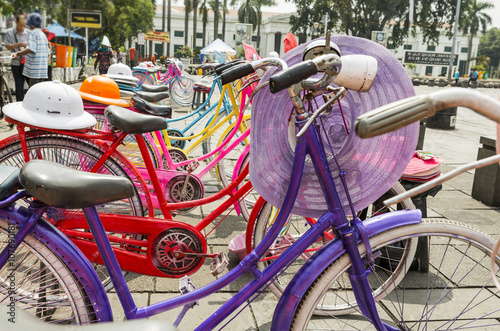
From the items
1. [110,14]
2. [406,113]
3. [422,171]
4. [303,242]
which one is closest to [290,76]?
[406,113]

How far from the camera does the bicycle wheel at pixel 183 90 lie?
10833mm

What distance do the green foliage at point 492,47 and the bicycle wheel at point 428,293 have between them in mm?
103894

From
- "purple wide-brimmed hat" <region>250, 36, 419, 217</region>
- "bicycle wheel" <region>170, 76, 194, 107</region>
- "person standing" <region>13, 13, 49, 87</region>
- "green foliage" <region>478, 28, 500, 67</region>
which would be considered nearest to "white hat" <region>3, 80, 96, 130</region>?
"purple wide-brimmed hat" <region>250, 36, 419, 217</region>

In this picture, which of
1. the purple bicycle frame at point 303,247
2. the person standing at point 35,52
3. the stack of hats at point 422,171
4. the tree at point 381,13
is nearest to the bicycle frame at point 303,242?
the purple bicycle frame at point 303,247

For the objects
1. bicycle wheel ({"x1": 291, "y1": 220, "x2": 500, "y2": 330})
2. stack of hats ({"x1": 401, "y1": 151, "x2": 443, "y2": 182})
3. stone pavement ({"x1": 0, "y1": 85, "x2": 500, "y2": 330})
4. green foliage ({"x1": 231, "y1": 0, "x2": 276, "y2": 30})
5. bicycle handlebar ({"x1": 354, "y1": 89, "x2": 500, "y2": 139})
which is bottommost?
stone pavement ({"x1": 0, "y1": 85, "x2": 500, "y2": 330})

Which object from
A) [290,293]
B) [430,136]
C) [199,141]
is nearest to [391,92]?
[290,293]

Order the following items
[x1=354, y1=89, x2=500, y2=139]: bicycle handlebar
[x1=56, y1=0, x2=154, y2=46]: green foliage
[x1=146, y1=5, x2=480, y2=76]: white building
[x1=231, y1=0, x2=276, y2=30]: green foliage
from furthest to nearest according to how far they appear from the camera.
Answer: [x1=146, y1=5, x2=480, y2=76]: white building, [x1=231, y1=0, x2=276, y2=30]: green foliage, [x1=56, y1=0, x2=154, y2=46]: green foliage, [x1=354, y1=89, x2=500, y2=139]: bicycle handlebar

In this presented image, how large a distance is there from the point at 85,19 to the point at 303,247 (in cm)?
2103

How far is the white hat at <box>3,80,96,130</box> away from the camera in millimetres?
2400

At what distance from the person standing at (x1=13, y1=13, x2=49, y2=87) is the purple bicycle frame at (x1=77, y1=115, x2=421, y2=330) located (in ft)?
20.4

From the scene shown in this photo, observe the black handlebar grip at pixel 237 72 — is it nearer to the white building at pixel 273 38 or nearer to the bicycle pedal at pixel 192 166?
the bicycle pedal at pixel 192 166

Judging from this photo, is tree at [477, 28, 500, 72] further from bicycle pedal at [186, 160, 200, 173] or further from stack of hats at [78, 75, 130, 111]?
stack of hats at [78, 75, 130, 111]

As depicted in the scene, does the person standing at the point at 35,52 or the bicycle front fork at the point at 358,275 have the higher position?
the person standing at the point at 35,52

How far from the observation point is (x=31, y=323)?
76 centimetres
